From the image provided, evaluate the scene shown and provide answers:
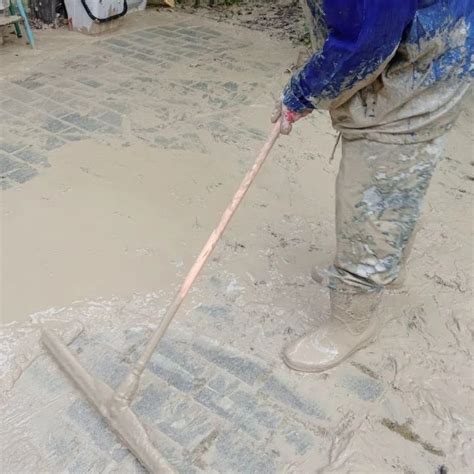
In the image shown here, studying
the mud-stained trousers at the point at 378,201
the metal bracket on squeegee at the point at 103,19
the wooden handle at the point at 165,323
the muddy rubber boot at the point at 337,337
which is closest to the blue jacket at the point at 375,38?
the mud-stained trousers at the point at 378,201

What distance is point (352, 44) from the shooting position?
6.07 ft

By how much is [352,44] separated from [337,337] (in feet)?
Result: 3.82

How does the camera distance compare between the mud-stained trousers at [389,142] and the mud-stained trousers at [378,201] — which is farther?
the mud-stained trousers at [378,201]

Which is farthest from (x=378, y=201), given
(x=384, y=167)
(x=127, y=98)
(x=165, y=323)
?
(x=127, y=98)

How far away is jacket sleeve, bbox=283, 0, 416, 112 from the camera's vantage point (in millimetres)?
1760

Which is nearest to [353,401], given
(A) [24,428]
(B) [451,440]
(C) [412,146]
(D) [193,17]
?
(B) [451,440]

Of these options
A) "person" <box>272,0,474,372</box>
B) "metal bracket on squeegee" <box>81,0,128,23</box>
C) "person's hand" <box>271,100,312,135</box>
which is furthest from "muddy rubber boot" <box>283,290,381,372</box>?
"metal bracket on squeegee" <box>81,0,128,23</box>

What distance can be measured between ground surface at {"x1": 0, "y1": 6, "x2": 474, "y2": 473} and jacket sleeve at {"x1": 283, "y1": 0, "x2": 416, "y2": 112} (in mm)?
1064

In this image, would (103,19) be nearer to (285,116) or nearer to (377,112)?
(285,116)

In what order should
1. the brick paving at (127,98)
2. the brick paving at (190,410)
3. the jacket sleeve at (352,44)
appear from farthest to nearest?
the brick paving at (127,98)
the brick paving at (190,410)
the jacket sleeve at (352,44)

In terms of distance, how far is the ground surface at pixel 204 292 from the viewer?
2148 mm

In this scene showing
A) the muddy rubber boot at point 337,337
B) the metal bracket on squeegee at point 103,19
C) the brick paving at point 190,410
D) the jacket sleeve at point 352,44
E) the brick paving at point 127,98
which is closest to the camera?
the jacket sleeve at point 352,44

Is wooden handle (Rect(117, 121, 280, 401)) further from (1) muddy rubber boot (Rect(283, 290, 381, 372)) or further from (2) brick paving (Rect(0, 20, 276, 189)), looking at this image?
(2) brick paving (Rect(0, 20, 276, 189))

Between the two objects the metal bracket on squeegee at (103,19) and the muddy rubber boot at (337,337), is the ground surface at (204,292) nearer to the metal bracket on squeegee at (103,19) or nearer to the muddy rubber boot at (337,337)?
the muddy rubber boot at (337,337)
